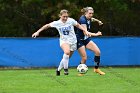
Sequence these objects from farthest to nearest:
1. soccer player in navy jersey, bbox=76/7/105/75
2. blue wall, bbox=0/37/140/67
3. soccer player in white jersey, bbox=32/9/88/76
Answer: blue wall, bbox=0/37/140/67 → soccer player in navy jersey, bbox=76/7/105/75 → soccer player in white jersey, bbox=32/9/88/76

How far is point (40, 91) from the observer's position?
9.81m

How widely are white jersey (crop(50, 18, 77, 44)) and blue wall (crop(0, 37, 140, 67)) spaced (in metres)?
6.00

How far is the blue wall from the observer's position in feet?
63.0

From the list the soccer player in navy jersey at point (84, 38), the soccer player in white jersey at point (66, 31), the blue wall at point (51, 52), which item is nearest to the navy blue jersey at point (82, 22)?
the soccer player in navy jersey at point (84, 38)

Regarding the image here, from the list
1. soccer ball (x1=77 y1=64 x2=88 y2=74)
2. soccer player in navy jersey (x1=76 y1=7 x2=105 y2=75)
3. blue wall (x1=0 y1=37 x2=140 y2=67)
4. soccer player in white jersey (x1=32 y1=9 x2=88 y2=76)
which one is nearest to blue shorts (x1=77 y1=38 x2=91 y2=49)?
soccer player in navy jersey (x1=76 y1=7 x2=105 y2=75)

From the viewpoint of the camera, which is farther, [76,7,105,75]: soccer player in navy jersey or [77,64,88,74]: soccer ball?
[76,7,105,75]: soccer player in navy jersey

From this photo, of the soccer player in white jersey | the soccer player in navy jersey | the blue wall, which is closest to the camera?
the soccer player in white jersey

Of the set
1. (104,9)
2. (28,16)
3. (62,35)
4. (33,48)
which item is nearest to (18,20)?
(28,16)

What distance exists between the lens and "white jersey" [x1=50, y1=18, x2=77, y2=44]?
43.9 feet

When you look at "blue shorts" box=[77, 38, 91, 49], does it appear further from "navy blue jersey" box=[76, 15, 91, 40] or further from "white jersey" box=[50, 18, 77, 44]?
"white jersey" box=[50, 18, 77, 44]

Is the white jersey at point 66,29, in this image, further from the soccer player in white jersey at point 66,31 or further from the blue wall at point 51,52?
the blue wall at point 51,52

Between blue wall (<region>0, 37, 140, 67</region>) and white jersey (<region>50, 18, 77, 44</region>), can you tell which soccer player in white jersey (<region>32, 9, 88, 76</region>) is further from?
blue wall (<region>0, 37, 140, 67</region>)

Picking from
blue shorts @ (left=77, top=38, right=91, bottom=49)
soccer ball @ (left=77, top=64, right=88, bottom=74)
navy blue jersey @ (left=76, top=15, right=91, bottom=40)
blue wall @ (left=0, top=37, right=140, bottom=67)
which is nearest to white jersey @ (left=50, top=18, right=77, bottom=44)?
blue shorts @ (left=77, top=38, right=91, bottom=49)

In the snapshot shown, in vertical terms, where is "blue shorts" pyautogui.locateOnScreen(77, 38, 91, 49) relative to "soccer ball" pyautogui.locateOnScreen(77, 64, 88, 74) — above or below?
above
